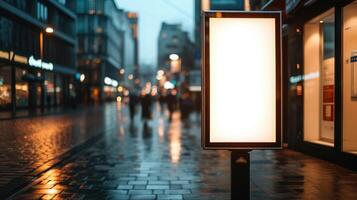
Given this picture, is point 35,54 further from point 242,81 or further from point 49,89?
point 242,81

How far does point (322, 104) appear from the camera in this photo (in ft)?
Result: 41.7

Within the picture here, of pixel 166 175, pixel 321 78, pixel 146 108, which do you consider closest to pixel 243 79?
pixel 166 175

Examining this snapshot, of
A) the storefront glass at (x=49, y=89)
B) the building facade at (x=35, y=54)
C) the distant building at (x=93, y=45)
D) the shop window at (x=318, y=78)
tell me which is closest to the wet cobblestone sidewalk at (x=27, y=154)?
the shop window at (x=318, y=78)

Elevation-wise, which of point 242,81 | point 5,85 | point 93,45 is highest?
point 93,45

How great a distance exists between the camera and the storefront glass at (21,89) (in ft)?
133

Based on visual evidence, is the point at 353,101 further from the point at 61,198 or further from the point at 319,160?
the point at 61,198

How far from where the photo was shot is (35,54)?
1757 inches

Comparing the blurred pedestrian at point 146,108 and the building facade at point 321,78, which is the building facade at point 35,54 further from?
the building facade at point 321,78

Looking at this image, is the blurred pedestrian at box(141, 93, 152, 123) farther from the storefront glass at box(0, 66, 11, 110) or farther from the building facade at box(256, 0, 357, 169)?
the building facade at box(256, 0, 357, 169)

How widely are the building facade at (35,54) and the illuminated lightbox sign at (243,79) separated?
21007 mm

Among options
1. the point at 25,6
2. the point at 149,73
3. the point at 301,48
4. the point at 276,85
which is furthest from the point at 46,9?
the point at 149,73

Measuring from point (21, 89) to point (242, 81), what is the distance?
39846 mm

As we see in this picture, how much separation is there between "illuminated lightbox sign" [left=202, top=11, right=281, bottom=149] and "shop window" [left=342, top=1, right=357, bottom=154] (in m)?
5.69

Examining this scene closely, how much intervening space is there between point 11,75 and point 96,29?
58.7 meters
